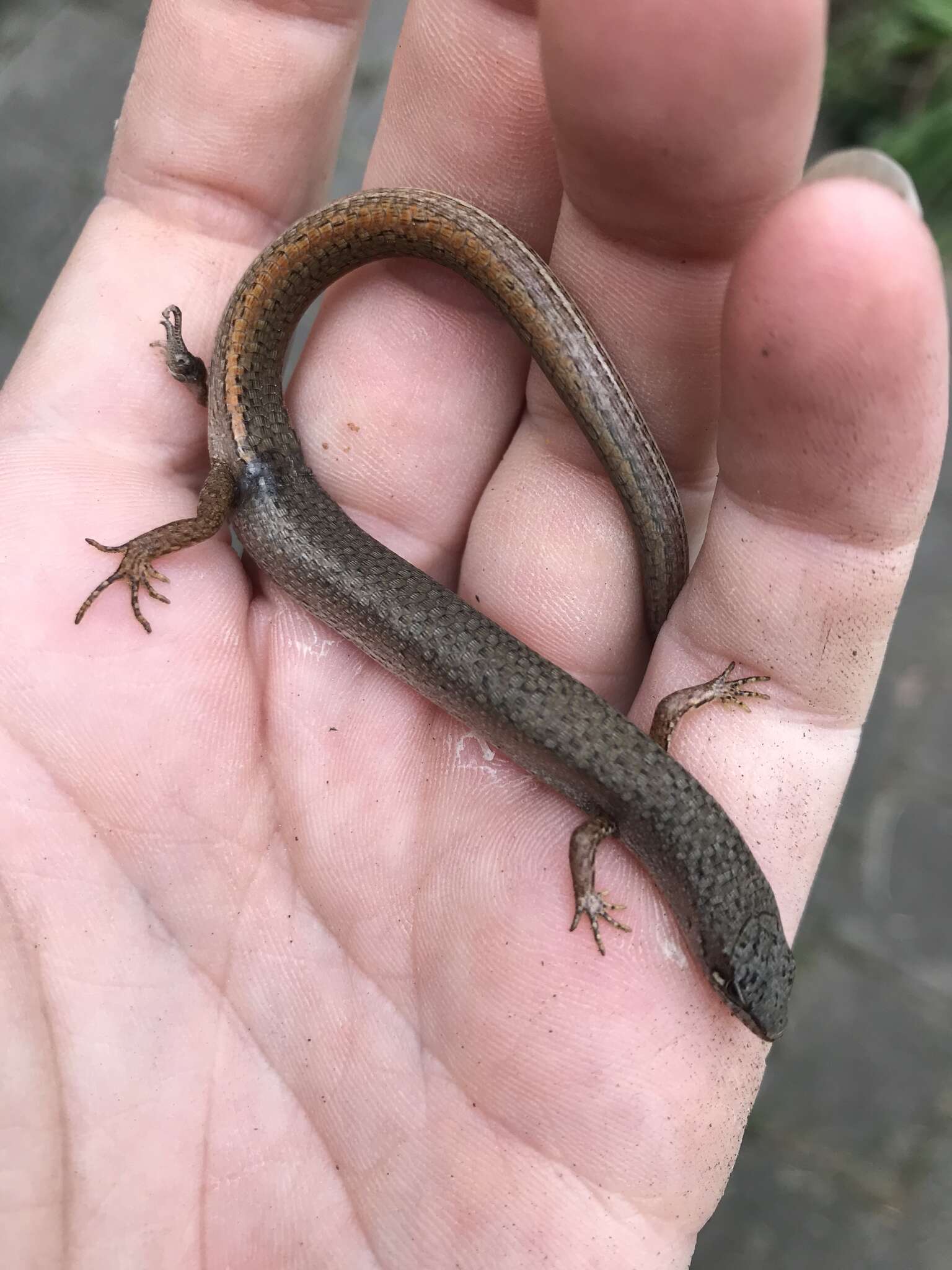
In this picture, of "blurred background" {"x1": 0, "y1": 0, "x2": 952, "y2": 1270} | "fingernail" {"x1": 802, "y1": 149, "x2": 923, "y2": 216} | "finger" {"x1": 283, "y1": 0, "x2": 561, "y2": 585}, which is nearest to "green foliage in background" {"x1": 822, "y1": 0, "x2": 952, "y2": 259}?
"blurred background" {"x1": 0, "y1": 0, "x2": 952, "y2": 1270}

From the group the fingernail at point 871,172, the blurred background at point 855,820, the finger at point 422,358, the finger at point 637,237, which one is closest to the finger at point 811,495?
the fingernail at point 871,172

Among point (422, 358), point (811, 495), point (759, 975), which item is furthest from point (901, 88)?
point (759, 975)

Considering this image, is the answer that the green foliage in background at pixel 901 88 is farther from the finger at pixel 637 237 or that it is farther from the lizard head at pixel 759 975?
the lizard head at pixel 759 975

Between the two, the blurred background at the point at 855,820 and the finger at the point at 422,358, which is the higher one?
the finger at the point at 422,358

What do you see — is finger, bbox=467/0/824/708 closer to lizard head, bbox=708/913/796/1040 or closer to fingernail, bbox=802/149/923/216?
fingernail, bbox=802/149/923/216

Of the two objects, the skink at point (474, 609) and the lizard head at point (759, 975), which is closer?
the lizard head at point (759, 975)

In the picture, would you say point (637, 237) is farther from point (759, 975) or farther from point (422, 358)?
point (759, 975)
